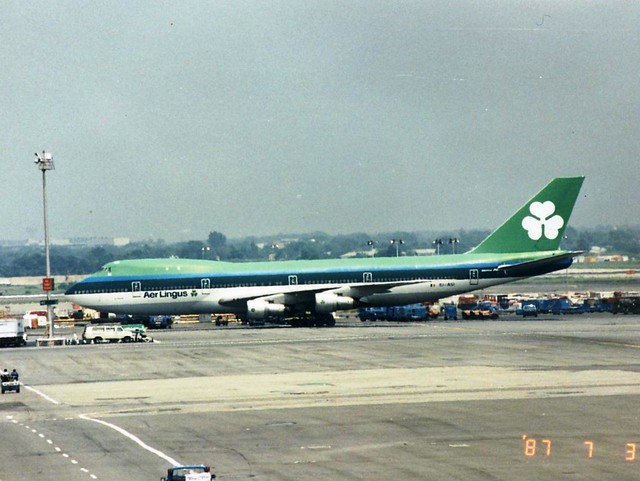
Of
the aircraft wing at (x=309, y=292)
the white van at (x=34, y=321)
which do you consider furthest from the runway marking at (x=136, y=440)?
the white van at (x=34, y=321)

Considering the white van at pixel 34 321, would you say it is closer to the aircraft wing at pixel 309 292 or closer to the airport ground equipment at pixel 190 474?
the aircraft wing at pixel 309 292

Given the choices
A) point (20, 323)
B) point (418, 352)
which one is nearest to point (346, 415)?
point (418, 352)

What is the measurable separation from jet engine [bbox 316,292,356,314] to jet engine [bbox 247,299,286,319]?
3.73m

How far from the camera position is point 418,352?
72688 mm

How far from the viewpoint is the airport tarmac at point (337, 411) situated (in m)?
32.6

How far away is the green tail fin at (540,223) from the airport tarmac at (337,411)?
2922 centimetres

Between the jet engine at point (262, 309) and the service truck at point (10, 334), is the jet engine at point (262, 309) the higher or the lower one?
the higher one

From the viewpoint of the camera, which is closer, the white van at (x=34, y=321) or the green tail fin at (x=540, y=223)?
the green tail fin at (x=540, y=223)

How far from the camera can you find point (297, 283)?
109 meters

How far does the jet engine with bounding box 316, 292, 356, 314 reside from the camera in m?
107

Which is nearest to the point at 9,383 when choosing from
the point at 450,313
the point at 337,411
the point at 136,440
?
the point at 337,411

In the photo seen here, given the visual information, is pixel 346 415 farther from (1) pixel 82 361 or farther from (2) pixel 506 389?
(1) pixel 82 361

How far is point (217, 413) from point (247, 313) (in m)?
62.9

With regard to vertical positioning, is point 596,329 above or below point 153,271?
below
